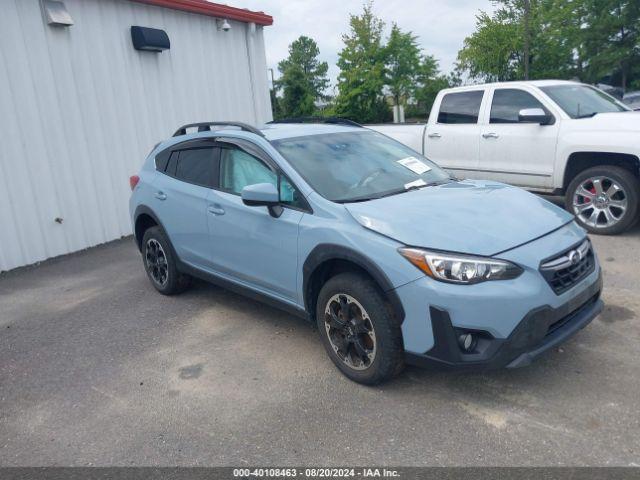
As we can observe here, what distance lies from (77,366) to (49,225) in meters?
4.08

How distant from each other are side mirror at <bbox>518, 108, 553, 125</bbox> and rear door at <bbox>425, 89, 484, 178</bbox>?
86 centimetres

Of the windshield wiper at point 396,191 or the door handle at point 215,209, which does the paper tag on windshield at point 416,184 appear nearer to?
the windshield wiper at point 396,191

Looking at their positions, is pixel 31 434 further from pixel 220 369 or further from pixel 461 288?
pixel 461 288

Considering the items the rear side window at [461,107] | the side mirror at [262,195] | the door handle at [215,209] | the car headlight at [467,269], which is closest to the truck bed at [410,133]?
the rear side window at [461,107]

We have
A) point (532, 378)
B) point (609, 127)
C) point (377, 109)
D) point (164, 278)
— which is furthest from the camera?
point (377, 109)

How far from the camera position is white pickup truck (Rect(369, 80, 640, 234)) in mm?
6133

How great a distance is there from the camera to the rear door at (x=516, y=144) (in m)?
6.71

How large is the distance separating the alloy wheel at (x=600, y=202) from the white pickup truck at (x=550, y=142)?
0.03ft

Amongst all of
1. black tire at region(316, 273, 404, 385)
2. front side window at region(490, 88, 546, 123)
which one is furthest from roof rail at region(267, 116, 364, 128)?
front side window at region(490, 88, 546, 123)

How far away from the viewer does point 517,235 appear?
3.16 meters

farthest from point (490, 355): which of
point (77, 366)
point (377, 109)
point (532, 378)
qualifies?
point (377, 109)

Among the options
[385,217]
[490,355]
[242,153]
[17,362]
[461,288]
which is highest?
[242,153]

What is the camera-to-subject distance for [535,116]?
6535 millimetres

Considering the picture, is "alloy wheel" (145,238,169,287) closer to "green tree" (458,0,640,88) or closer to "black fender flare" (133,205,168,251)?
"black fender flare" (133,205,168,251)
